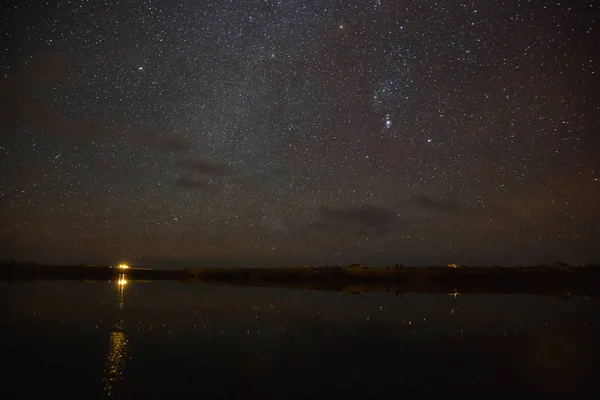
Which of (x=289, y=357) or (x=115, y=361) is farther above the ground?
A: (x=115, y=361)

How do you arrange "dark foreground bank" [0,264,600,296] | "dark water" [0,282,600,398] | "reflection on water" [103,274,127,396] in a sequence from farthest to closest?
"dark foreground bank" [0,264,600,296] → "dark water" [0,282,600,398] → "reflection on water" [103,274,127,396]

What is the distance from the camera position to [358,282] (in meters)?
81.5

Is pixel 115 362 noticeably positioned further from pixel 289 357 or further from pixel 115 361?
pixel 289 357

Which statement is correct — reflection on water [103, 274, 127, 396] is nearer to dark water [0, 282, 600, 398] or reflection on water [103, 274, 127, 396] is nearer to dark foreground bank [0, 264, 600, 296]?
dark water [0, 282, 600, 398]

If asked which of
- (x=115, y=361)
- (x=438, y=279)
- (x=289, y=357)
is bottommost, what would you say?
(x=438, y=279)

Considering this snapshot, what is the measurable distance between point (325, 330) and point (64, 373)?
11.8 m

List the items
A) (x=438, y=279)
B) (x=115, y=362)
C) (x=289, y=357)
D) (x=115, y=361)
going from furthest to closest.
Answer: (x=438, y=279) → (x=289, y=357) → (x=115, y=361) → (x=115, y=362)

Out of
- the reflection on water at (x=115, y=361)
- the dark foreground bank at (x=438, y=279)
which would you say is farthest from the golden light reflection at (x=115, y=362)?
the dark foreground bank at (x=438, y=279)

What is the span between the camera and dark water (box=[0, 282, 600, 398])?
415 inches

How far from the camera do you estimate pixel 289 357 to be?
13.7 metres

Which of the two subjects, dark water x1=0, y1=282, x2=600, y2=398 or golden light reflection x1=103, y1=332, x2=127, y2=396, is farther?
dark water x1=0, y1=282, x2=600, y2=398

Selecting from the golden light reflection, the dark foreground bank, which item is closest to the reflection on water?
the golden light reflection

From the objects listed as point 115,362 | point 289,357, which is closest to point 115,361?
point 115,362

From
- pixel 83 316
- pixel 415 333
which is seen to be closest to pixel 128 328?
pixel 83 316
